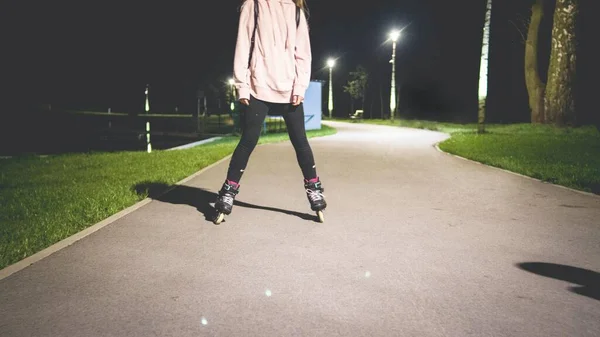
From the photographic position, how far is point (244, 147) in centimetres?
471

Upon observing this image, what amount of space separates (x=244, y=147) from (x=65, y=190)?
10.8 ft

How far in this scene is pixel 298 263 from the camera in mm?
3496

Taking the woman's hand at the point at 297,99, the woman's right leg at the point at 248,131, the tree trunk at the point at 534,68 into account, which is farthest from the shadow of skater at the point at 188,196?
the tree trunk at the point at 534,68

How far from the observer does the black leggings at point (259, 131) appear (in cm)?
461

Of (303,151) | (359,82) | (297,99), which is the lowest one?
(303,151)

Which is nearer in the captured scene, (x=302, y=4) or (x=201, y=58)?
(x=302, y=4)

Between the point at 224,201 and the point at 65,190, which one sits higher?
the point at 224,201

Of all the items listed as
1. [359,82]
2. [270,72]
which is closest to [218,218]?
[270,72]

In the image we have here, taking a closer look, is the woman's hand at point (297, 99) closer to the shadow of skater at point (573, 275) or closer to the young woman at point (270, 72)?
the young woman at point (270, 72)

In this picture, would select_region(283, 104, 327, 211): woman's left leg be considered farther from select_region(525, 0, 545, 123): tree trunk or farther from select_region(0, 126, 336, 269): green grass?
select_region(525, 0, 545, 123): tree trunk

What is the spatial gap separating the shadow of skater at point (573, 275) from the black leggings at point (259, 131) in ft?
7.10

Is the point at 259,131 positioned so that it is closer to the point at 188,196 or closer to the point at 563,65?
the point at 188,196

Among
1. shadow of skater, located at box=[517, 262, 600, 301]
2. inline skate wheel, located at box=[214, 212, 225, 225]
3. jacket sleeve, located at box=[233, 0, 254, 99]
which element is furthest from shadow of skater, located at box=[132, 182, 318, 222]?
shadow of skater, located at box=[517, 262, 600, 301]

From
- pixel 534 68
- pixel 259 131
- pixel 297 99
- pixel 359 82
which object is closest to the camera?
pixel 297 99
